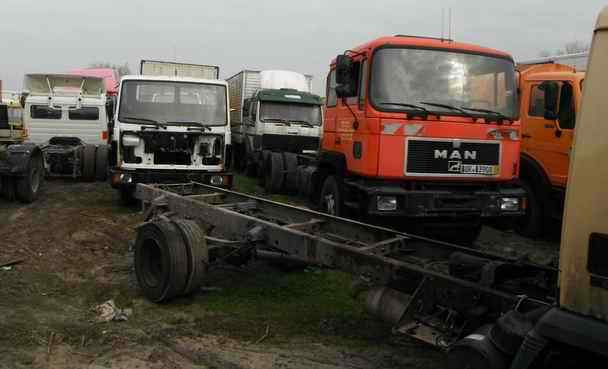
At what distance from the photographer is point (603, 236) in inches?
93.4

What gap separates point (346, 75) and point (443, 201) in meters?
2.01

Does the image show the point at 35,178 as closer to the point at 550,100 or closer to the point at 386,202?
the point at 386,202

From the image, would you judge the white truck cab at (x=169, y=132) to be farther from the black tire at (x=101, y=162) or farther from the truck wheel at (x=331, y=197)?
Answer: the black tire at (x=101, y=162)

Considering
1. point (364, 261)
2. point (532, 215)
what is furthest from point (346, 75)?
point (532, 215)

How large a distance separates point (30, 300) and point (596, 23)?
17.2 ft

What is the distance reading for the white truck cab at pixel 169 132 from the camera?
9758 mm

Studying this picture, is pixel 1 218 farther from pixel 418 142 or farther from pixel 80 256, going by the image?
pixel 418 142

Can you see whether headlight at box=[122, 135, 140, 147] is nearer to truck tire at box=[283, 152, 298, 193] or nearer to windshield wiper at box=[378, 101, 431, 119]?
truck tire at box=[283, 152, 298, 193]

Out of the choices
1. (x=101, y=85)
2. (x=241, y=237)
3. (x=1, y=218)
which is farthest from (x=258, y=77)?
(x=241, y=237)

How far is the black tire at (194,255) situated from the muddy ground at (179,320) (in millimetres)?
225

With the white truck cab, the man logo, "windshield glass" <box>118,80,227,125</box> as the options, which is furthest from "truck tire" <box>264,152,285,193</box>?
the man logo

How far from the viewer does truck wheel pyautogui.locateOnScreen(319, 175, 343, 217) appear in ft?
26.0

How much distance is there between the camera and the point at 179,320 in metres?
5.09

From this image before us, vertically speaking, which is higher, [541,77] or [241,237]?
[541,77]
